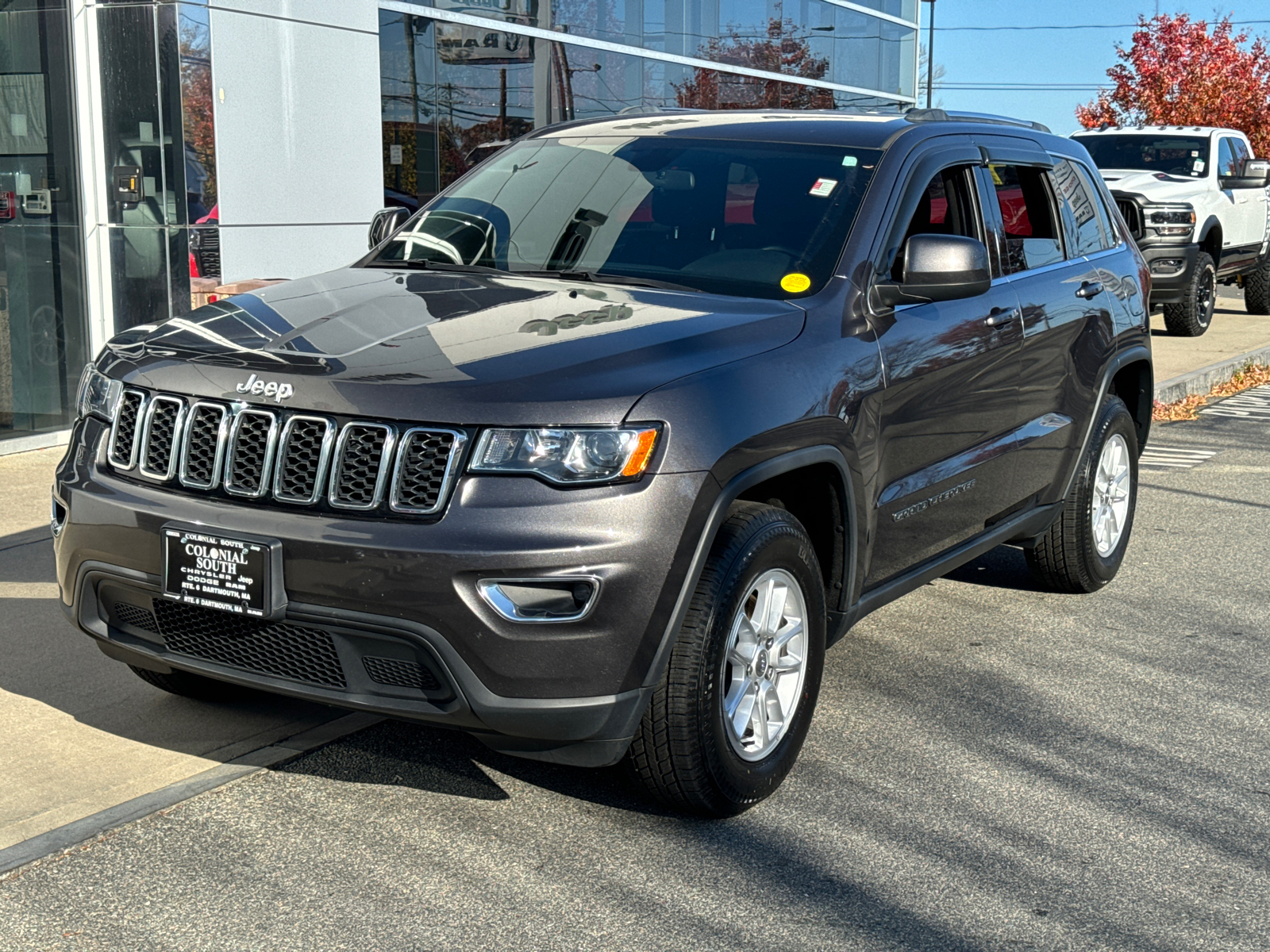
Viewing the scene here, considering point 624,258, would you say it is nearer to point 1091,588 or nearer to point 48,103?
point 1091,588

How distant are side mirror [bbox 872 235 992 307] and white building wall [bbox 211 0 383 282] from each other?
6.30 meters

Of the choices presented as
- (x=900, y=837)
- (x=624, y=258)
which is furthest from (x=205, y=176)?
(x=900, y=837)

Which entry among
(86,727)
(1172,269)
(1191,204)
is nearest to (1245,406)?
(1172,269)

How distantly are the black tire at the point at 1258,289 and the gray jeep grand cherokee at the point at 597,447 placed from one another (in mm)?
14726

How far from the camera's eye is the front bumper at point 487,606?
3246mm

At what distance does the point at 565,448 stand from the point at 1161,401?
31.3 feet

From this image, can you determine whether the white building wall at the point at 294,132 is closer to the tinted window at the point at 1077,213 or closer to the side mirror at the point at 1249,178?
the tinted window at the point at 1077,213

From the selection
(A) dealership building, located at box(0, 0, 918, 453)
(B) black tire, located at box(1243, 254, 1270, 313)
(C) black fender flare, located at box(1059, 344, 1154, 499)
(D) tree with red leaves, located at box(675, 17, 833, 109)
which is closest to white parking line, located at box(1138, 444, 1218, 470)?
(C) black fender flare, located at box(1059, 344, 1154, 499)

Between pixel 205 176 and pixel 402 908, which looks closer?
pixel 402 908

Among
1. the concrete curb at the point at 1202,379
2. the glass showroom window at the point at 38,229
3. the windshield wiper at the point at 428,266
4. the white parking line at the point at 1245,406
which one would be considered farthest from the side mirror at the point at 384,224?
the white parking line at the point at 1245,406

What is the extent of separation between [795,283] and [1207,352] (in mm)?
11329

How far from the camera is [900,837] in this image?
377 cm

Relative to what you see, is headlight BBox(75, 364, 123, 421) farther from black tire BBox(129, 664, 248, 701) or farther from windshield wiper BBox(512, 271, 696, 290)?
windshield wiper BBox(512, 271, 696, 290)

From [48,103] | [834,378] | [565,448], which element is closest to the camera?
[565,448]
